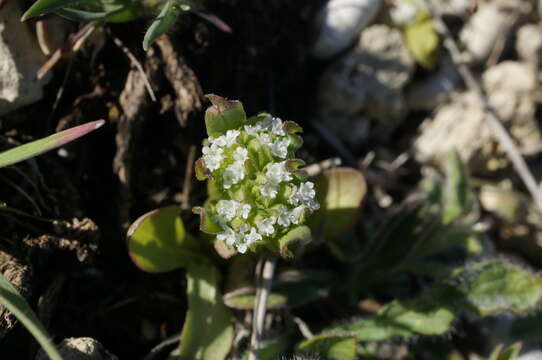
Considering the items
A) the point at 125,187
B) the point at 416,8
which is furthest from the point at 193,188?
the point at 416,8

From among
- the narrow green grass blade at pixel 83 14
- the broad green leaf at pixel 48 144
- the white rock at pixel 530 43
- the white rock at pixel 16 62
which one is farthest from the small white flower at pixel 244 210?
the white rock at pixel 530 43

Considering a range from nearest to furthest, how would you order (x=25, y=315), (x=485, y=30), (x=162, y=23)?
(x=25, y=315), (x=162, y=23), (x=485, y=30)

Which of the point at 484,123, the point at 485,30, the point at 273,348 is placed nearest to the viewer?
the point at 273,348

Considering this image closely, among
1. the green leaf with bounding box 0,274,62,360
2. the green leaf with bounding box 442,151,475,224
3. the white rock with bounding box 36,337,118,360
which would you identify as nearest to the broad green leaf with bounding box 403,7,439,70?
the green leaf with bounding box 442,151,475,224

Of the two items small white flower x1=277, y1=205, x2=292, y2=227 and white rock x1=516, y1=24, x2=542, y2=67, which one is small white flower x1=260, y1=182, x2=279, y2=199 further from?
white rock x1=516, y1=24, x2=542, y2=67

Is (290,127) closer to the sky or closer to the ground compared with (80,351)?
closer to the sky

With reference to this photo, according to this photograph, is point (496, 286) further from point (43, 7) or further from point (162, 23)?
point (43, 7)

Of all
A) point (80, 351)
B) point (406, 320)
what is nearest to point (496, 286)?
point (406, 320)

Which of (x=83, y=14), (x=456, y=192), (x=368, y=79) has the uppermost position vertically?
(x=83, y=14)
